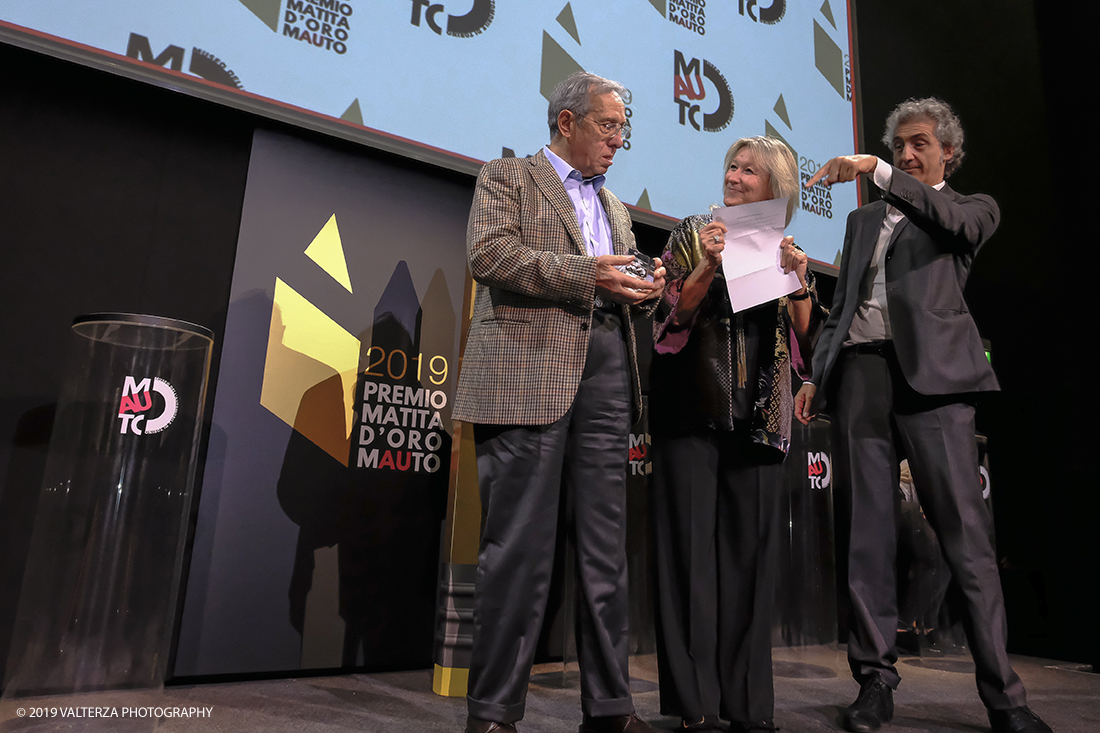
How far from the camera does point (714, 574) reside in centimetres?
156

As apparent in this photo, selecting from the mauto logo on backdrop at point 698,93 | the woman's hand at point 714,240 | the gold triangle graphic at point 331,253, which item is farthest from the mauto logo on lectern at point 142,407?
the mauto logo on backdrop at point 698,93

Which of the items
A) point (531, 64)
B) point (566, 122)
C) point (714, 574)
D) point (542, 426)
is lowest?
point (714, 574)

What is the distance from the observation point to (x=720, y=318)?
1639mm

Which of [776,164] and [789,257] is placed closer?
[789,257]

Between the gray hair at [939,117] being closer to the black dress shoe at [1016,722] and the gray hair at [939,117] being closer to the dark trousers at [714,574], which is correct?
the dark trousers at [714,574]

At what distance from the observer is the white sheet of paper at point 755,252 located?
1490mm

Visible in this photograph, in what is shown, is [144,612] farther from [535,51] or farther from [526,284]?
[535,51]

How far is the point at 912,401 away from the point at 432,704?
4.98 feet

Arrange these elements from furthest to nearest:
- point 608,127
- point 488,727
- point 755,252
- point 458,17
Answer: point 458,17 < point 608,127 < point 755,252 < point 488,727

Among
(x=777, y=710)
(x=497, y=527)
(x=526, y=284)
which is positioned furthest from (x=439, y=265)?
(x=777, y=710)

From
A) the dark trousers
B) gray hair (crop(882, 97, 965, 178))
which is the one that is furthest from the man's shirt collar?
gray hair (crop(882, 97, 965, 178))

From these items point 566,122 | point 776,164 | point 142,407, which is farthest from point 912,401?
point 142,407

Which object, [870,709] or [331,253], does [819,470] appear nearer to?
[870,709]

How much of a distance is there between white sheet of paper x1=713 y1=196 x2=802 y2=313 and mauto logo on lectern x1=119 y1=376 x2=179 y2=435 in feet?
4.26
